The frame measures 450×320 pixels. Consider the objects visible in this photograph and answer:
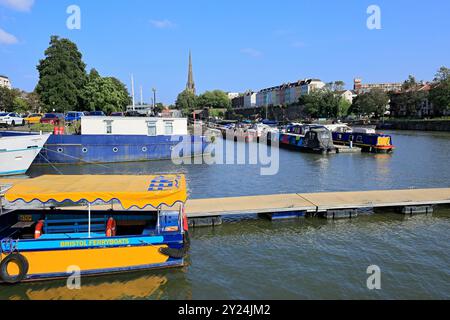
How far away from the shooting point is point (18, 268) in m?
10.3

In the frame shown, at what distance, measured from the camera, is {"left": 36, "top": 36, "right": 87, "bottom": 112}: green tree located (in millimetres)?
64500

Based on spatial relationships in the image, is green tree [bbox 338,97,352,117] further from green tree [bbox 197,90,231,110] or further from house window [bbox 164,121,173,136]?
house window [bbox 164,121,173,136]

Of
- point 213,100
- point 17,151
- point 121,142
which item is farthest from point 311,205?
point 213,100

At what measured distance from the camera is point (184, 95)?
18675 centimetres

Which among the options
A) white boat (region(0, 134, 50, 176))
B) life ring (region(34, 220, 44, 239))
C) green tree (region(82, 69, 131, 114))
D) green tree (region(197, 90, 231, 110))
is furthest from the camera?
green tree (region(197, 90, 231, 110))

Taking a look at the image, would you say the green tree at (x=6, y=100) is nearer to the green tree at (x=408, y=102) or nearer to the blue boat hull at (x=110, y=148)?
the blue boat hull at (x=110, y=148)

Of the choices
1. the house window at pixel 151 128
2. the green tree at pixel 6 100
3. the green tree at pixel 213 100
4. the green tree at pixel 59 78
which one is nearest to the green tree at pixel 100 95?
the green tree at pixel 59 78

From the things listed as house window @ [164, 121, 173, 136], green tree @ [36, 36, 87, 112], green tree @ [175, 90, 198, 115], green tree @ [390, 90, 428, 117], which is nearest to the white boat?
house window @ [164, 121, 173, 136]

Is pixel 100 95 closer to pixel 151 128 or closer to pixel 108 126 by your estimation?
pixel 151 128

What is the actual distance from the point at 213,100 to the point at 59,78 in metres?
122

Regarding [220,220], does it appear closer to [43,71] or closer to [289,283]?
[289,283]

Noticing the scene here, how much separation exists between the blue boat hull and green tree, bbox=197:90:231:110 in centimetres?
14408

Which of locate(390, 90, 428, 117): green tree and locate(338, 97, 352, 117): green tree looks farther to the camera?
locate(338, 97, 352, 117): green tree

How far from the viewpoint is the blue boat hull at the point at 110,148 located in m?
34.1
